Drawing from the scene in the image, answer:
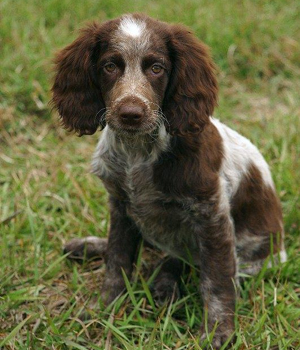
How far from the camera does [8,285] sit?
3885 millimetres

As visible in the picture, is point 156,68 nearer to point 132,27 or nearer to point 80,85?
point 132,27

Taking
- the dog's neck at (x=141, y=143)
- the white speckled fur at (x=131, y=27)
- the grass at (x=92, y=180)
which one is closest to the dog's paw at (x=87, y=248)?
the grass at (x=92, y=180)

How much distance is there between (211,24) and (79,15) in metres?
1.36

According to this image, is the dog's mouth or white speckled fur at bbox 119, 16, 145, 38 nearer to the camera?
the dog's mouth

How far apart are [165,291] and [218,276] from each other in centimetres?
46

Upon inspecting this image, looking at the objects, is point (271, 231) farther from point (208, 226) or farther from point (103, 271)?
point (103, 271)

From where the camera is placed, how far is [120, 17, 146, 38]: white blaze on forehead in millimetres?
3211

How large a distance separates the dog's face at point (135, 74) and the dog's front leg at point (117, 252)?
2.60ft

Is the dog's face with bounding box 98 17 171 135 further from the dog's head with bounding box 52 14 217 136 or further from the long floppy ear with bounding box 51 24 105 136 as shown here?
the long floppy ear with bounding box 51 24 105 136

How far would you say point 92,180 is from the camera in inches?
196

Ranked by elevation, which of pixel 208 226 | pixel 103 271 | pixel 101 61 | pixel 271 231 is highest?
pixel 101 61

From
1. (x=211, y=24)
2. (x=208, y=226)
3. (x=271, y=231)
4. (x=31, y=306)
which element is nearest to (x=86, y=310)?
(x=31, y=306)

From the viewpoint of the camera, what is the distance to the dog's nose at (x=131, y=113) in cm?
307

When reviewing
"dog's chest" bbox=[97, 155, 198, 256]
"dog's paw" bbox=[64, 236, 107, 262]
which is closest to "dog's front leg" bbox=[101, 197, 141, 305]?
"dog's chest" bbox=[97, 155, 198, 256]
